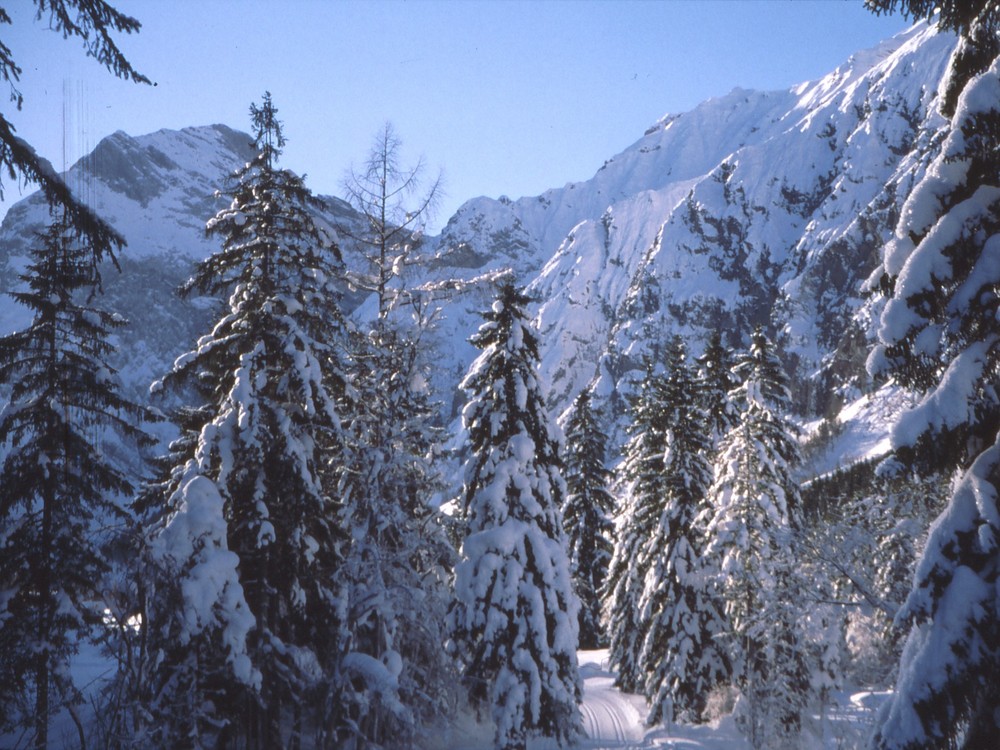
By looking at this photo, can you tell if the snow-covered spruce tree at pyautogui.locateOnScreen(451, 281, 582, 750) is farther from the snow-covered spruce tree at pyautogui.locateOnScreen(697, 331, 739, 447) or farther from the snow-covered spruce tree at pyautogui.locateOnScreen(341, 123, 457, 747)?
the snow-covered spruce tree at pyautogui.locateOnScreen(697, 331, 739, 447)

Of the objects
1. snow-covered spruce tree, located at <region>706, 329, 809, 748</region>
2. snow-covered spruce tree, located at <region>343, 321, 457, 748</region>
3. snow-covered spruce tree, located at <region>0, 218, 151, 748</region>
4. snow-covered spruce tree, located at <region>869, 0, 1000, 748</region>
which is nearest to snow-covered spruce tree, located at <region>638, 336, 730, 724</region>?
snow-covered spruce tree, located at <region>706, 329, 809, 748</region>

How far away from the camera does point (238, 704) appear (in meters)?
12.6

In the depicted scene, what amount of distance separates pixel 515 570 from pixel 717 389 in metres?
15.2

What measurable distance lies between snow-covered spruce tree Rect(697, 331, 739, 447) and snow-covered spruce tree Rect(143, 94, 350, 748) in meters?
17.0

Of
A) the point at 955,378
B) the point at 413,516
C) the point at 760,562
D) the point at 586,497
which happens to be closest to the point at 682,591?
the point at 760,562

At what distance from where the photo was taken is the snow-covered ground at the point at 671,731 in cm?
1866

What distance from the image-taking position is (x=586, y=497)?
3634cm

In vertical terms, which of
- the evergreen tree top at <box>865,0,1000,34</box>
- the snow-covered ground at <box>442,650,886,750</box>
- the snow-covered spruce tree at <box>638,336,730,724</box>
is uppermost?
the evergreen tree top at <box>865,0,1000,34</box>

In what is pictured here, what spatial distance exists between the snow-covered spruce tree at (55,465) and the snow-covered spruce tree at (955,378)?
15.4 metres

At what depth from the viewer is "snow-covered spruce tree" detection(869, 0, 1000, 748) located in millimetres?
5520

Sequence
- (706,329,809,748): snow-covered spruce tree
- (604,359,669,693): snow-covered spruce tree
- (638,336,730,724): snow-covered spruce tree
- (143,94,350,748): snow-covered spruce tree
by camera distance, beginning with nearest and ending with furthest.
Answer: (143,94,350,748): snow-covered spruce tree < (706,329,809,748): snow-covered spruce tree < (638,336,730,724): snow-covered spruce tree < (604,359,669,693): snow-covered spruce tree

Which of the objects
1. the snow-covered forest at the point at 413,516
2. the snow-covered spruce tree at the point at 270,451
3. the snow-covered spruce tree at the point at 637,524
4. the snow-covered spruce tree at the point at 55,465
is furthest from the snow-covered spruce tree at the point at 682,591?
the snow-covered spruce tree at the point at 55,465

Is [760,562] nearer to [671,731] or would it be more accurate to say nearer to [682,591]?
[682,591]

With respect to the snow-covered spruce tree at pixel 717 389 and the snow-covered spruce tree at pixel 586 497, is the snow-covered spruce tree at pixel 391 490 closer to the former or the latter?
the snow-covered spruce tree at pixel 717 389
